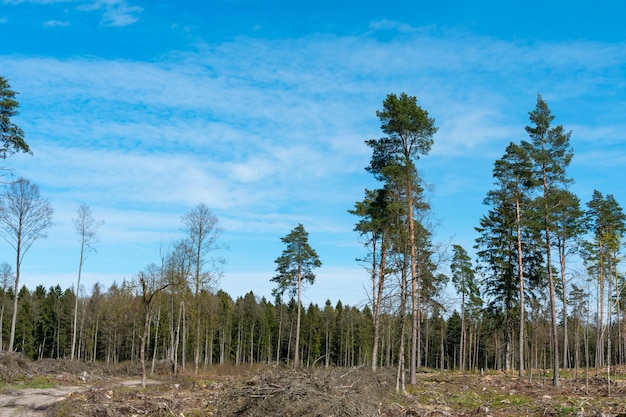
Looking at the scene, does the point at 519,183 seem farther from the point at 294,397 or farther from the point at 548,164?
the point at 294,397

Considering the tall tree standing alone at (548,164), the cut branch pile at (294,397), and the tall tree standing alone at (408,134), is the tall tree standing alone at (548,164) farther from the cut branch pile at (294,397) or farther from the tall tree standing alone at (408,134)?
the cut branch pile at (294,397)

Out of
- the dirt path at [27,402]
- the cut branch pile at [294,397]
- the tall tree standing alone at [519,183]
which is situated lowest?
the dirt path at [27,402]

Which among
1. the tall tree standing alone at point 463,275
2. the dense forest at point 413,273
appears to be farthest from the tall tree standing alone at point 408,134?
the tall tree standing alone at point 463,275

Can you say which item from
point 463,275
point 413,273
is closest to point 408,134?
point 413,273

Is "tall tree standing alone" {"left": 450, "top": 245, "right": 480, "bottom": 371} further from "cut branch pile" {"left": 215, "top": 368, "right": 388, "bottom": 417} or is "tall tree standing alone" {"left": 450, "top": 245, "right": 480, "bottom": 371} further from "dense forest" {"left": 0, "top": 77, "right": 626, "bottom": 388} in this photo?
"cut branch pile" {"left": 215, "top": 368, "right": 388, "bottom": 417}

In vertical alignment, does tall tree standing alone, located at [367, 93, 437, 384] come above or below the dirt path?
above

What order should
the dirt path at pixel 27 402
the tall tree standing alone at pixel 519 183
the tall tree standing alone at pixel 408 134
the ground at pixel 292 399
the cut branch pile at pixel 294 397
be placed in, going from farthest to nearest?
the tall tree standing alone at pixel 519 183 → the tall tree standing alone at pixel 408 134 → the dirt path at pixel 27 402 → the ground at pixel 292 399 → the cut branch pile at pixel 294 397

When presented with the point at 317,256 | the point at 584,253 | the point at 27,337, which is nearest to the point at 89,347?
the point at 27,337

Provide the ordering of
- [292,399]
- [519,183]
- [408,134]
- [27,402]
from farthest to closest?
[519,183], [408,134], [27,402], [292,399]

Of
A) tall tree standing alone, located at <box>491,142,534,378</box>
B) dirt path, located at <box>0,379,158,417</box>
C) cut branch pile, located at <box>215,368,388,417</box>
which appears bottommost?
dirt path, located at <box>0,379,158,417</box>

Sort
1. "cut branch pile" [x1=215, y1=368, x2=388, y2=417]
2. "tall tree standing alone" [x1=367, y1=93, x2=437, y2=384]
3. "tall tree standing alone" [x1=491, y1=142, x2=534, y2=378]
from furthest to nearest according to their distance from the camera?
"tall tree standing alone" [x1=491, y1=142, x2=534, y2=378], "tall tree standing alone" [x1=367, y1=93, x2=437, y2=384], "cut branch pile" [x1=215, y1=368, x2=388, y2=417]

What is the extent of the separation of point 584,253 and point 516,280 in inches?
228

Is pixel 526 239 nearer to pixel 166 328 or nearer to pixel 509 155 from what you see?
pixel 509 155

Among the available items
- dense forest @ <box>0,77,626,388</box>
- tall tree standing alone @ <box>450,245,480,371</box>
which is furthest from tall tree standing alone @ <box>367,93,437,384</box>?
tall tree standing alone @ <box>450,245,480,371</box>
